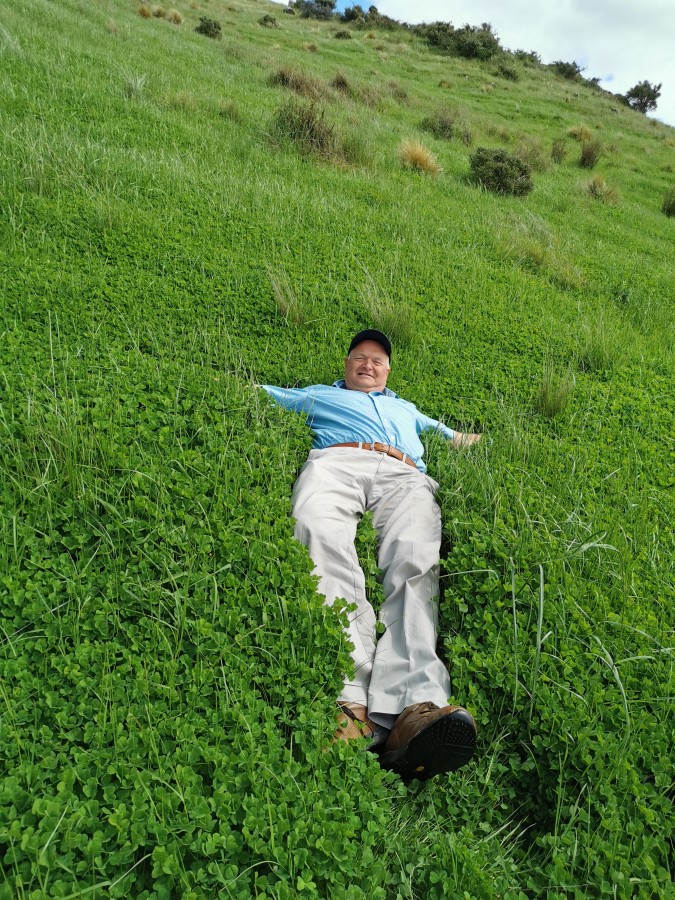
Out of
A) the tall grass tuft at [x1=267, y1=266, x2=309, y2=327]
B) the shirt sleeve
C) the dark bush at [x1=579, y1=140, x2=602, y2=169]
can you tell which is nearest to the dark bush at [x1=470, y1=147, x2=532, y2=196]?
the dark bush at [x1=579, y1=140, x2=602, y2=169]

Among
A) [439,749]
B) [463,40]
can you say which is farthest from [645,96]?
[439,749]

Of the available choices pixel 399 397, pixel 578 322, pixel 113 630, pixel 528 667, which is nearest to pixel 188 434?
pixel 113 630

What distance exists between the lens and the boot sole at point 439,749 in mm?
2320

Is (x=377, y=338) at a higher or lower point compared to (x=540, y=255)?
lower

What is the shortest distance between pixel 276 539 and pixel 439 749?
135 cm

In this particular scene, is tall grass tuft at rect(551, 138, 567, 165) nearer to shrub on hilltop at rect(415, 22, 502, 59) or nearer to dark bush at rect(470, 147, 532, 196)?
dark bush at rect(470, 147, 532, 196)

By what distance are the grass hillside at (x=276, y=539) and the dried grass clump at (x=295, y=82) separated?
7013 millimetres

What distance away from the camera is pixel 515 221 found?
912 cm

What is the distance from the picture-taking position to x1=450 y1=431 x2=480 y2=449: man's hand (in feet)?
14.6

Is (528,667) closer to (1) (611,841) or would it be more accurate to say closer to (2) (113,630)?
(1) (611,841)

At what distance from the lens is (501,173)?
11.2 meters

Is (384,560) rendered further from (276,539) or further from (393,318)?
(393,318)

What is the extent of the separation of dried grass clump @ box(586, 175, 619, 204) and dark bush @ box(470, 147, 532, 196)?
225cm

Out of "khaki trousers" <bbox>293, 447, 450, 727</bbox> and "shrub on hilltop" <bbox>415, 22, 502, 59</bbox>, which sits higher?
"shrub on hilltop" <bbox>415, 22, 502, 59</bbox>
